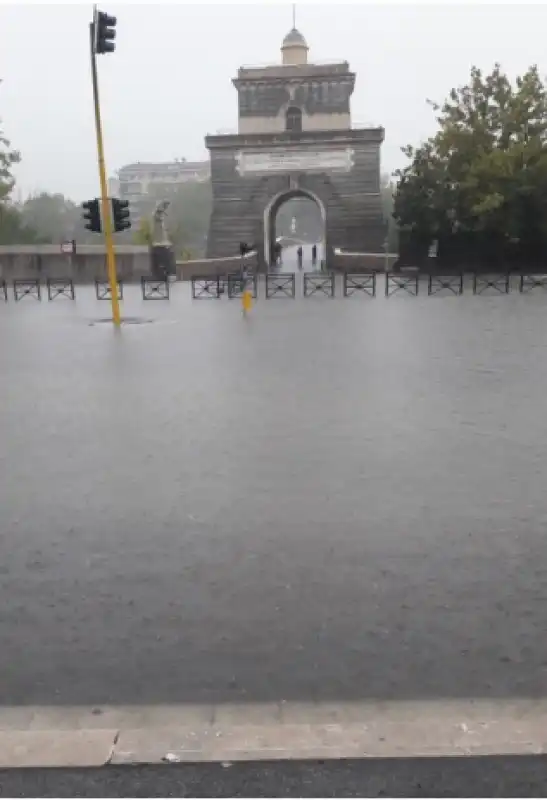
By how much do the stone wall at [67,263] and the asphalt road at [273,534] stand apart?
89.2ft

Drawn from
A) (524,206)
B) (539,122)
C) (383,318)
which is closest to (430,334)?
(383,318)

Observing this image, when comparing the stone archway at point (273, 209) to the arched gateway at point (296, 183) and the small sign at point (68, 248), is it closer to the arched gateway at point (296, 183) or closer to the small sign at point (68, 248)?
the arched gateway at point (296, 183)

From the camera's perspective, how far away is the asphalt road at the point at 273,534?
404 centimetres

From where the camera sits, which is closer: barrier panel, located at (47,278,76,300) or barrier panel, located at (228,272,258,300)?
barrier panel, located at (228,272,258,300)

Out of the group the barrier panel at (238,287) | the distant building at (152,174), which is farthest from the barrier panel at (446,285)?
the distant building at (152,174)

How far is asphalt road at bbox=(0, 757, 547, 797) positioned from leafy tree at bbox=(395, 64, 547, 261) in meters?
34.4

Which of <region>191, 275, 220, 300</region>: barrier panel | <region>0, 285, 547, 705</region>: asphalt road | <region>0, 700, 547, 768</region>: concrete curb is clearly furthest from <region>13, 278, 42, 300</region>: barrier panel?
<region>0, 700, 547, 768</region>: concrete curb

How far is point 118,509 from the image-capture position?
621 centimetres

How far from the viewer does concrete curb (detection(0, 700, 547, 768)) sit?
3.37 meters

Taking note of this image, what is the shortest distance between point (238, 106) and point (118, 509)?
48646 millimetres

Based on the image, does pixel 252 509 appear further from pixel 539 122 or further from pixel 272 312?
pixel 539 122

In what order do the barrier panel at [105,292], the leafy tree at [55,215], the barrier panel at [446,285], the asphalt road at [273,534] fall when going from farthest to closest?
the leafy tree at [55,215] → the barrier panel at [105,292] → the barrier panel at [446,285] → the asphalt road at [273,534]

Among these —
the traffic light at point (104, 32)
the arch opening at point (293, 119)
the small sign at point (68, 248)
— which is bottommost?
the small sign at point (68, 248)

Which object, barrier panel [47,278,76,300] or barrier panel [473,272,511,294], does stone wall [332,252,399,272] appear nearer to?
barrier panel [473,272,511,294]
